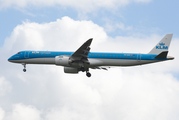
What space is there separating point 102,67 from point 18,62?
1694cm

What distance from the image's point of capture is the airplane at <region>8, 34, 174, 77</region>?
42781 mm

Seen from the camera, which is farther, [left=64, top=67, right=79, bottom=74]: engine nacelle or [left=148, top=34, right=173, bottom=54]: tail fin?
[left=64, top=67, right=79, bottom=74]: engine nacelle

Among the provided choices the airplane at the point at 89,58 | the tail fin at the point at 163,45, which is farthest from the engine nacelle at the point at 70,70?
the tail fin at the point at 163,45

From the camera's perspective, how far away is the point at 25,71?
4819cm

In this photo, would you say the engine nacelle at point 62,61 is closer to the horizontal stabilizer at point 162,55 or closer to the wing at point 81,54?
the wing at point 81,54

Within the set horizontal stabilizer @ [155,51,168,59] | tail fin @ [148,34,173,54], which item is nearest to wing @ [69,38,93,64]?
horizontal stabilizer @ [155,51,168,59]

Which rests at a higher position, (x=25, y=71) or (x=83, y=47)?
(x=83, y=47)

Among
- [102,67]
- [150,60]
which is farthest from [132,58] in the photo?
[102,67]

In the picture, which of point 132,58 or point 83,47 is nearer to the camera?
point 83,47

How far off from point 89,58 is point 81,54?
10.5 ft

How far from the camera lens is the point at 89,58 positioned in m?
44.9

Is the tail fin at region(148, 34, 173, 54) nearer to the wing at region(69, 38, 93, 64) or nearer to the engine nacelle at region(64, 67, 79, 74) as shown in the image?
the wing at region(69, 38, 93, 64)

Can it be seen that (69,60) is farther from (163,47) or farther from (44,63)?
(163,47)

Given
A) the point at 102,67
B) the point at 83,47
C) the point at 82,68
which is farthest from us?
the point at 102,67
